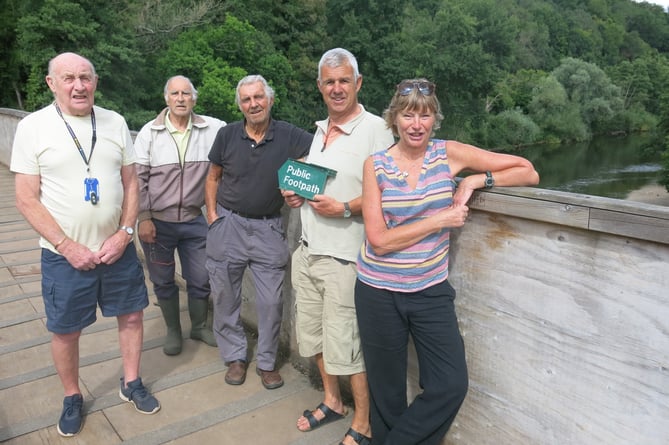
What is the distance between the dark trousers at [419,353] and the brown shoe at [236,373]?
1218mm

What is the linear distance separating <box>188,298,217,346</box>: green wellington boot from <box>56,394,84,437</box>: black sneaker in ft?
3.65

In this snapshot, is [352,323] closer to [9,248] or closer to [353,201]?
[353,201]

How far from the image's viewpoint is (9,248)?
5.95 meters

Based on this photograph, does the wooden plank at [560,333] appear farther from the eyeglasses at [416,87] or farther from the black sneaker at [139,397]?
the black sneaker at [139,397]

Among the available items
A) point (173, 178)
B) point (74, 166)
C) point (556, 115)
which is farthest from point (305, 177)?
point (556, 115)

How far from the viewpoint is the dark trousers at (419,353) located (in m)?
2.29

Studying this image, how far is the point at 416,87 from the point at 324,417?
1.84 m

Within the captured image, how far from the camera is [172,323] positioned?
12.6 ft

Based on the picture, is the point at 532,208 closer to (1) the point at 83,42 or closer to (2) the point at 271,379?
(2) the point at 271,379

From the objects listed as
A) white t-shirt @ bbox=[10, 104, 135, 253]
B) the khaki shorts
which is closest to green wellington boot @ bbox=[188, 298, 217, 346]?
white t-shirt @ bbox=[10, 104, 135, 253]

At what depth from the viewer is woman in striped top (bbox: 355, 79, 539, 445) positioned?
7.31 feet

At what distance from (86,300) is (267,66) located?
31.3 m

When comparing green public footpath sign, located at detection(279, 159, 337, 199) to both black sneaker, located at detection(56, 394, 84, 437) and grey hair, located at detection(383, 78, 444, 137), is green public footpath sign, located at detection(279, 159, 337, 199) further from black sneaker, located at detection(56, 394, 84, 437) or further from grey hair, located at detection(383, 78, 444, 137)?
black sneaker, located at detection(56, 394, 84, 437)

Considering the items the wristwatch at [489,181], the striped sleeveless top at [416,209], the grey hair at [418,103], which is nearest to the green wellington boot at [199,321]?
the striped sleeveless top at [416,209]
